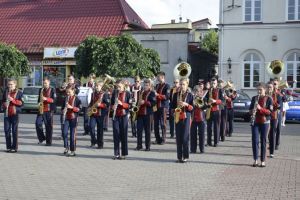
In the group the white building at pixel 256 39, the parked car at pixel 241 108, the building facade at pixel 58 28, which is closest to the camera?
the parked car at pixel 241 108

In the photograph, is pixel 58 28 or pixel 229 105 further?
pixel 58 28

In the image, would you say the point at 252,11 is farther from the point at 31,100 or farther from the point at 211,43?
the point at 211,43

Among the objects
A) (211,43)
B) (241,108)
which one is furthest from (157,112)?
A: (211,43)

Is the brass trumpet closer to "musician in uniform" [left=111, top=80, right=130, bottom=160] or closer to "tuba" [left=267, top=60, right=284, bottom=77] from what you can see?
"musician in uniform" [left=111, top=80, right=130, bottom=160]

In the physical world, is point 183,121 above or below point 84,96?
below

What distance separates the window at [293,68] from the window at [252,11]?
2.80 meters

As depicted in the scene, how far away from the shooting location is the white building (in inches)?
1200

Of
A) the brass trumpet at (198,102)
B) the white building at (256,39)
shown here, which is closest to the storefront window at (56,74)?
the white building at (256,39)

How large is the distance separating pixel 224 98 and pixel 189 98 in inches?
130

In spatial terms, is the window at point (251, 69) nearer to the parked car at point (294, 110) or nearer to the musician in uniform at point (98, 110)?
the parked car at point (294, 110)

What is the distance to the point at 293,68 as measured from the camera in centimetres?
3058

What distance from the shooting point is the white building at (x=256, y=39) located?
3048 cm

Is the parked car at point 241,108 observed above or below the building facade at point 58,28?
below

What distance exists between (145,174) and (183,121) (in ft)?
6.44
